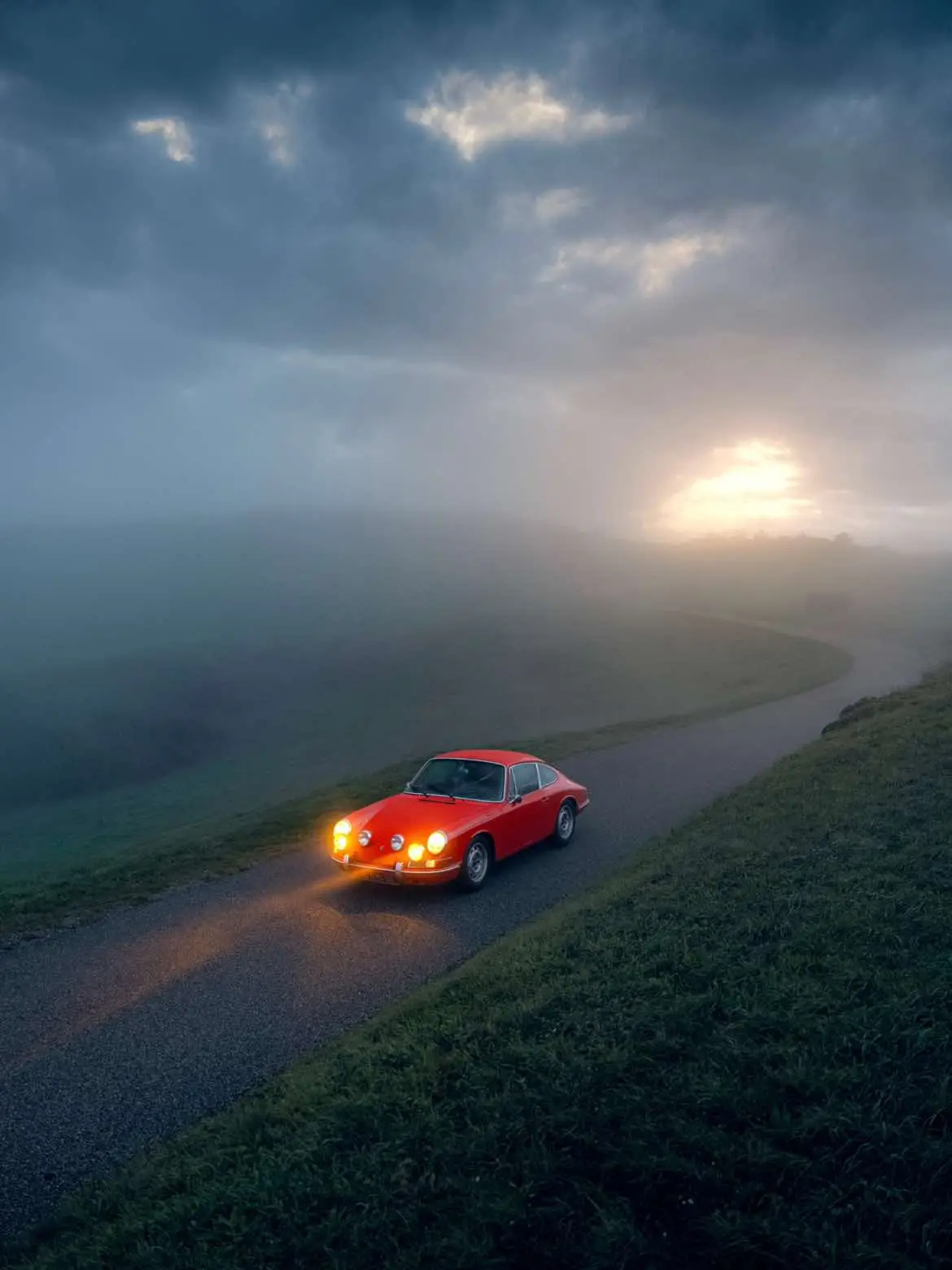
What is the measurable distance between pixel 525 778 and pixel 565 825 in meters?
1.52

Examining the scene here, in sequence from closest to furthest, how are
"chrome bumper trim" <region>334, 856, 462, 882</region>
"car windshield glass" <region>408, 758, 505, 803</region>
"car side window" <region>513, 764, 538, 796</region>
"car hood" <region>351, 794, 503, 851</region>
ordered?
"chrome bumper trim" <region>334, 856, 462, 882</region> → "car hood" <region>351, 794, 503, 851</region> → "car windshield glass" <region>408, 758, 505, 803</region> → "car side window" <region>513, 764, 538, 796</region>

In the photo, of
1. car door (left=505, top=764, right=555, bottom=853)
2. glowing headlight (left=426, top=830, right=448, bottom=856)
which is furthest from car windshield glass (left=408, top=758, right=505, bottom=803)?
glowing headlight (left=426, top=830, right=448, bottom=856)

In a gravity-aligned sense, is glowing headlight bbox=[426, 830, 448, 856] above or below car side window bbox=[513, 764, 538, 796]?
below

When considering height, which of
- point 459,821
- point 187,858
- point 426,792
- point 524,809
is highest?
point 426,792

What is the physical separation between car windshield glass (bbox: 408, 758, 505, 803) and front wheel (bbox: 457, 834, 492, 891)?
0.78 metres

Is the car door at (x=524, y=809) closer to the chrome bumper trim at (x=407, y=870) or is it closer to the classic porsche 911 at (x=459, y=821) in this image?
the classic porsche 911 at (x=459, y=821)

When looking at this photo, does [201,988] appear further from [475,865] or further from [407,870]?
[475,865]

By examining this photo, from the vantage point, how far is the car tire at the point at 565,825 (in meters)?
14.1

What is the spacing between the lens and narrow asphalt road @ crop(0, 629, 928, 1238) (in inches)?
246

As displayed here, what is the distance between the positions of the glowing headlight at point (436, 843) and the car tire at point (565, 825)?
3382 mm

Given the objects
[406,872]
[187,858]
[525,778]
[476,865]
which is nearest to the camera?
[406,872]

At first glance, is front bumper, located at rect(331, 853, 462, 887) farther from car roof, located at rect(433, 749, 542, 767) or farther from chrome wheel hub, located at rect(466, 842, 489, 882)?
car roof, located at rect(433, 749, 542, 767)

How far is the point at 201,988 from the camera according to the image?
8625 millimetres

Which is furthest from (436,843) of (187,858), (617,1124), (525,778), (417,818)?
(617,1124)
